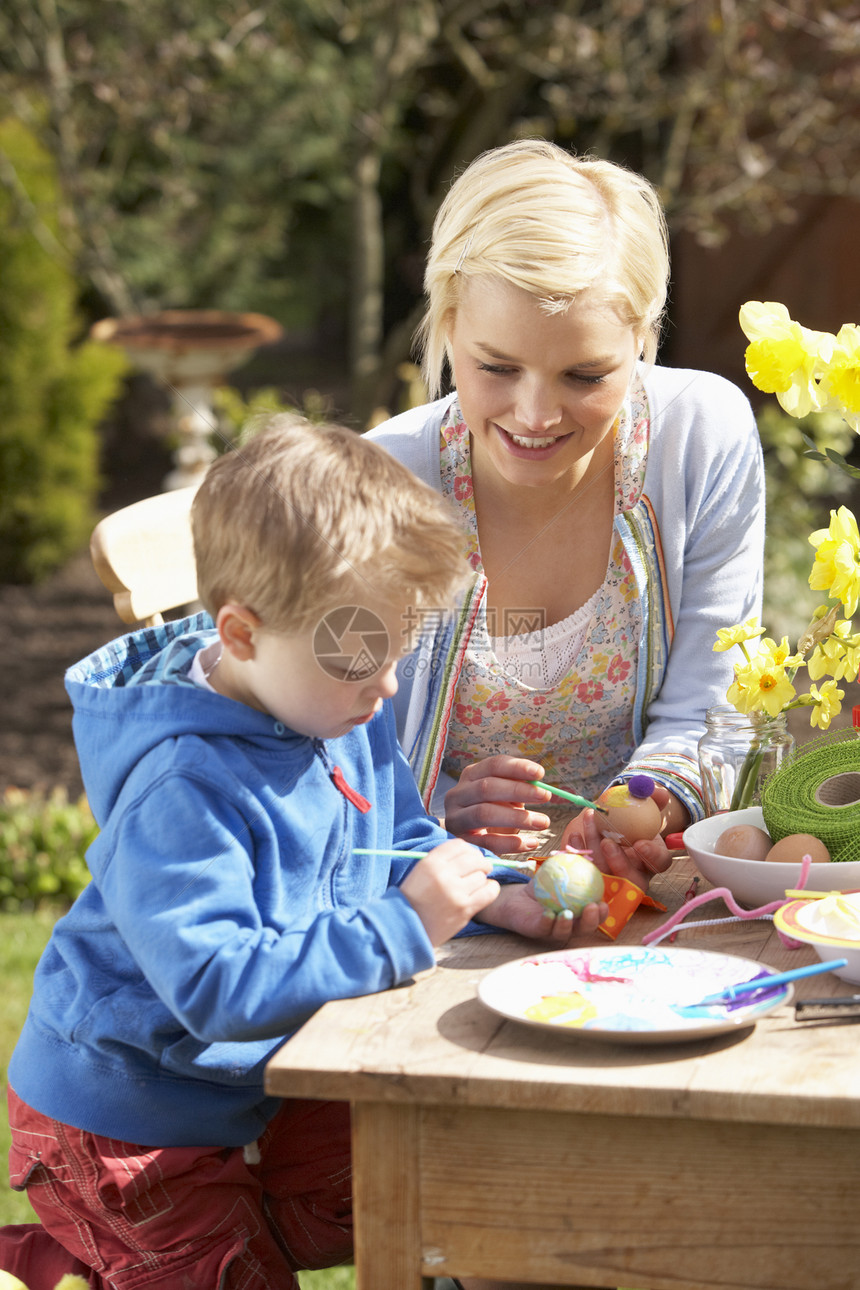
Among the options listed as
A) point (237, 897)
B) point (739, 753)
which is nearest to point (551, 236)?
point (739, 753)

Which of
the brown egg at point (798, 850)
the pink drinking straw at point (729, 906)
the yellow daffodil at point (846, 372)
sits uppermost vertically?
the yellow daffodil at point (846, 372)

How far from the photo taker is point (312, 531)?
4.07 feet

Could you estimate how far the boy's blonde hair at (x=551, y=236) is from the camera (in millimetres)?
1695

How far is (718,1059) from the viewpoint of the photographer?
100cm

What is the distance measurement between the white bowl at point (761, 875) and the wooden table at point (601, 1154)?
0.22m

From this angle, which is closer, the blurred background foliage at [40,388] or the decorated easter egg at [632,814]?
the decorated easter egg at [632,814]

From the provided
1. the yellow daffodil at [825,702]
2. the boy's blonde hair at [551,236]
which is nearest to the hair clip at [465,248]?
the boy's blonde hair at [551,236]

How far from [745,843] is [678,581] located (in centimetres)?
66

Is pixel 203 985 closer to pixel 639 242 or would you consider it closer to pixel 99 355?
pixel 639 242

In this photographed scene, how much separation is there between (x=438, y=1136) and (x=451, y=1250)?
0.30 feet

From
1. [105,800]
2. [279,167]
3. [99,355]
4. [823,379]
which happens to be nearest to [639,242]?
[823,379]

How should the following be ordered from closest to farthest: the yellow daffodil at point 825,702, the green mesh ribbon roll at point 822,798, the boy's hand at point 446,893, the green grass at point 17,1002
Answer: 1. the boy's hand at point 446,893
2. the green mesh ribbon roll at point 822,798
3. the yellow daffodil at point 825,702
4. the green grass at point 17,1002

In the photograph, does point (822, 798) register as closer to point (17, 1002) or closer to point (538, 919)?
point (538, 919)

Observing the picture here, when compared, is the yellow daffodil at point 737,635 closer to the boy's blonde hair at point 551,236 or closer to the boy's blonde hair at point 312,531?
the boy's blonde hair at point 312,531
